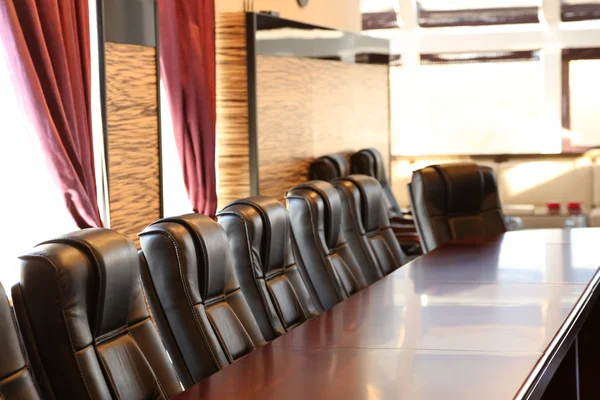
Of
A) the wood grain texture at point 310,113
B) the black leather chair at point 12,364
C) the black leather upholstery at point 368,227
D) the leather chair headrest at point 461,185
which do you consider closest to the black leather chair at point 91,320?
the black leather chair at point 12,364

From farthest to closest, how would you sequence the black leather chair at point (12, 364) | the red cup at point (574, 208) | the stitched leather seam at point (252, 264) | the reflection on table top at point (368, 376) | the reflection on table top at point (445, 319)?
the red cup at point (574, 208)
the stitched leather seam at point (252, 264)
the reflection on table top at point (445, 319)
the reflection on table top at point (368, 376)
the black leather chair at point (12, 364)

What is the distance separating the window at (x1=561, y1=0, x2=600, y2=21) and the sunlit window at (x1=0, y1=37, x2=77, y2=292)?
6845 mm

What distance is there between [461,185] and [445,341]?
283 cm

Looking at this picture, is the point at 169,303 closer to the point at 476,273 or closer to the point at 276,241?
the point at 276,241

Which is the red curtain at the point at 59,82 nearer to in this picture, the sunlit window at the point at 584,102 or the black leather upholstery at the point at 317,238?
the black leather upholstery at the point at 317,238

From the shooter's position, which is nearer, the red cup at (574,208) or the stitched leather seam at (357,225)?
the stitched leather seam at (357,225)

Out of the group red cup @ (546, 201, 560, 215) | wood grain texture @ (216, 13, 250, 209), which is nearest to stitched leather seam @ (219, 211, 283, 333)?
wood grain texture @ (216, 13, 250, 209)

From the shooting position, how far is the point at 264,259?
10.1ft

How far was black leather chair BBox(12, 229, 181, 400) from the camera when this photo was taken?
1.97m

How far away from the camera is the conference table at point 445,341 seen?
6.48 feet

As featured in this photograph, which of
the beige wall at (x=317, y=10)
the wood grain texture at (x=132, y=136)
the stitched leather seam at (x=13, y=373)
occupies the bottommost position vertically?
the stitched leather seam at (x=13, y=373)

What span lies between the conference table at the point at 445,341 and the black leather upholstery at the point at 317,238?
295 mm

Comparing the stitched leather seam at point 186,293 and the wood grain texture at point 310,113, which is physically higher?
the wood grain texture at point 310,113

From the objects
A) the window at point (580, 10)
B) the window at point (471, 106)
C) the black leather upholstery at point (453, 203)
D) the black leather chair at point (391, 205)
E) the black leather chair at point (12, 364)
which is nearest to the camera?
the black leather chair at point (12, 364)
